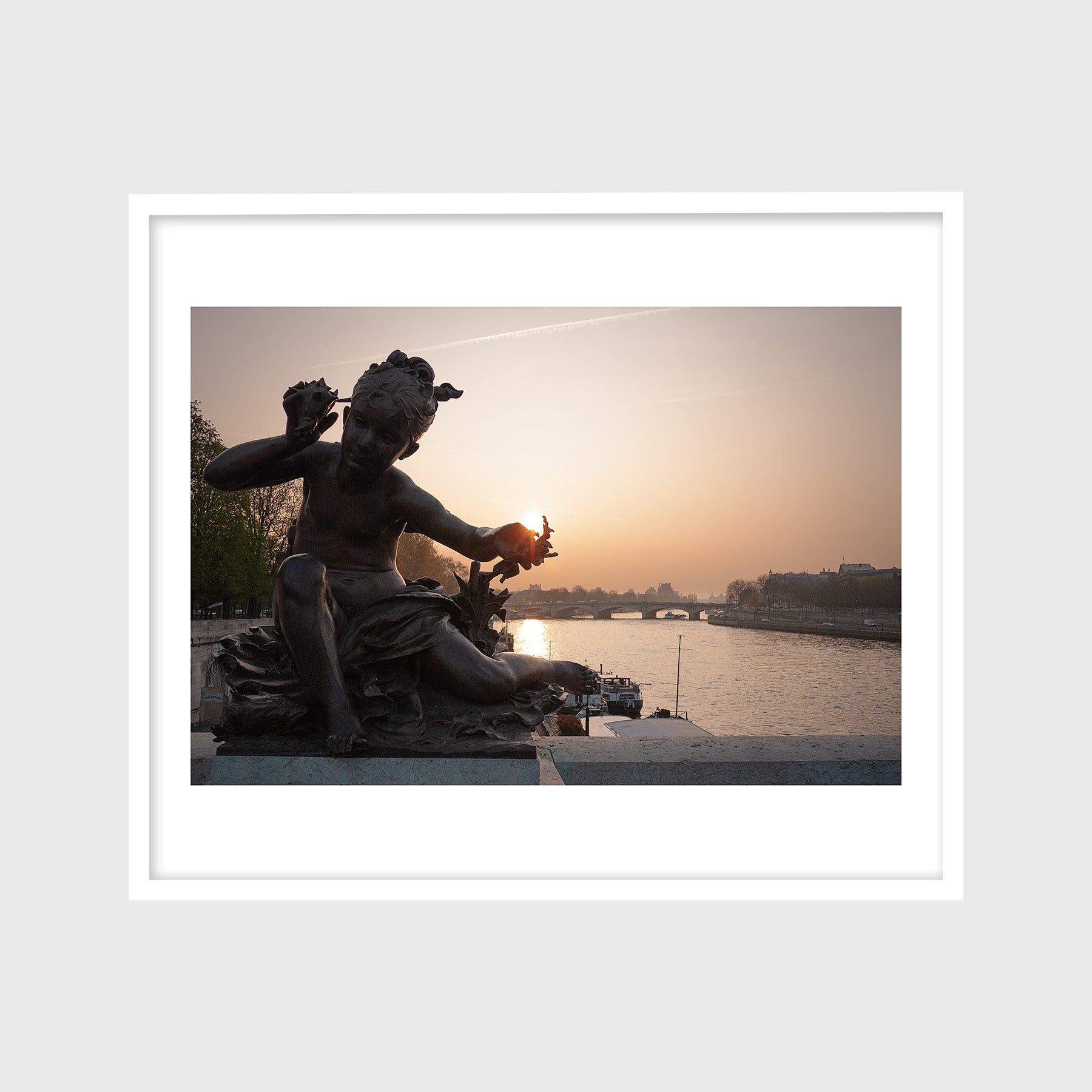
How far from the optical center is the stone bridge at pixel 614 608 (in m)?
9.83

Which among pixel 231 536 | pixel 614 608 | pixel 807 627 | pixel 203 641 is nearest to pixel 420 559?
pixel 614 608

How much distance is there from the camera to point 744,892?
4586mm

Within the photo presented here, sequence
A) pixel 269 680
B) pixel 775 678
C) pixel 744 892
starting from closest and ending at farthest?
pixel 269 680
pixel 744 892
pixel 775 678

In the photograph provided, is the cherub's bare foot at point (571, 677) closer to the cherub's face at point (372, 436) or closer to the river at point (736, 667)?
the cherub's face at point (372, 436)

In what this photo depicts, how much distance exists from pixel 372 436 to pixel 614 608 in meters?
8.11

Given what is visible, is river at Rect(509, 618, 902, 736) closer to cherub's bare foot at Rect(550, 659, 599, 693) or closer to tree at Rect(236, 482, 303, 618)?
cherub's bare foot at Rect(550, 659, 599, 693)

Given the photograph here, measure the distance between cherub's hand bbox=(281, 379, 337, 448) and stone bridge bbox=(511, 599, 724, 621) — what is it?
487 cm

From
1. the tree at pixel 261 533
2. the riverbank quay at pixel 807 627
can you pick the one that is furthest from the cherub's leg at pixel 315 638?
the tree at pixel 261 533
